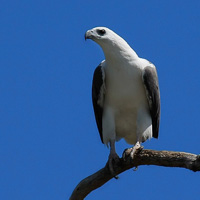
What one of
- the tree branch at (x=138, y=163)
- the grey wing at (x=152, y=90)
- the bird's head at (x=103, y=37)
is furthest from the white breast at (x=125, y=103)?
the tree branch at (x=138, y=163)

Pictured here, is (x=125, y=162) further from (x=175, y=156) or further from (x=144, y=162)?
(x=175, y=156)

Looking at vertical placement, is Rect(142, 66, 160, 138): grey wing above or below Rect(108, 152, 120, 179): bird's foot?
above

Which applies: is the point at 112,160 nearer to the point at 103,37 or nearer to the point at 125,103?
the point at 125,103

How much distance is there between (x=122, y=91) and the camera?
33.2 ft

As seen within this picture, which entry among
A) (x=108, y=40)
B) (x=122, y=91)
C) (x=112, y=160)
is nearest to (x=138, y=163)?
(x=112, y=160)

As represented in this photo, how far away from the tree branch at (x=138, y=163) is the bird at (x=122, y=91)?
365 millimetres

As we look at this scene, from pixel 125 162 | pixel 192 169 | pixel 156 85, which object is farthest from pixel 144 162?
pixel 156 85

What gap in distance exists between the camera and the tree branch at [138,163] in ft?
26.6

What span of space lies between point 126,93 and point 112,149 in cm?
112

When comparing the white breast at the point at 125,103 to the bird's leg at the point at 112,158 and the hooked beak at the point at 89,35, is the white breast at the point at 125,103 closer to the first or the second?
the bird's leg at the point at 112,158

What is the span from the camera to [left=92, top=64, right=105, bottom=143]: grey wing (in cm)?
1028

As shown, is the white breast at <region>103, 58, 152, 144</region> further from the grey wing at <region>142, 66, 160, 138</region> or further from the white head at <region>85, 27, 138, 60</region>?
the white head at <region>85, 27, 138, 60</region>

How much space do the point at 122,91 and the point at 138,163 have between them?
5.31ft

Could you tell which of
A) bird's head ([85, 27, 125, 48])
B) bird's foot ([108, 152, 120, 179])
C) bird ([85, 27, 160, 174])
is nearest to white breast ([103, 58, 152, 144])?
bird ([85, 27, 160, 174])
